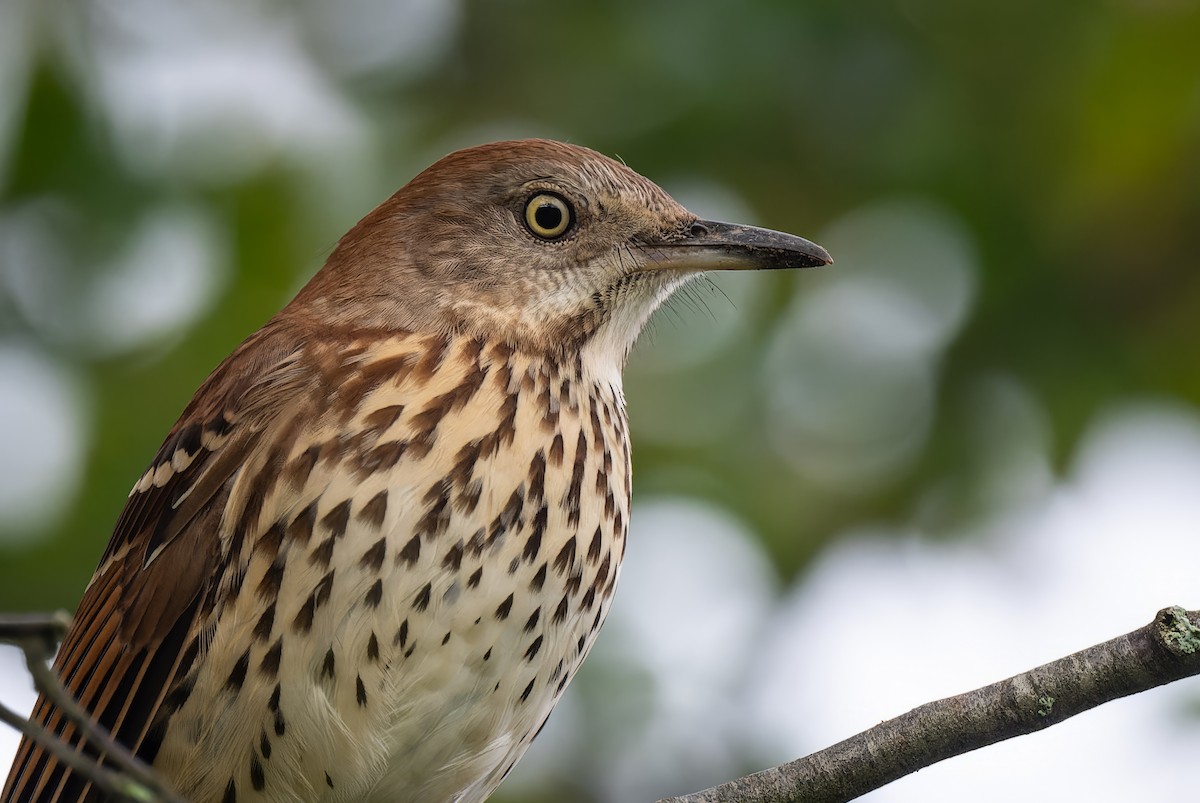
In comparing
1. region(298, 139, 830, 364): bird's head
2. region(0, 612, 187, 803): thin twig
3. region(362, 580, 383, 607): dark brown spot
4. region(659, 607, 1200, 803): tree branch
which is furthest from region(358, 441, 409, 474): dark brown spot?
region(0, 612, 187, 803): thin twig

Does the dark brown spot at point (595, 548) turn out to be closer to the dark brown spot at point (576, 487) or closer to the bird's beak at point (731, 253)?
the dark brown spot at point (576, 487)

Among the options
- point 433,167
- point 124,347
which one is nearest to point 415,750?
point 433,167

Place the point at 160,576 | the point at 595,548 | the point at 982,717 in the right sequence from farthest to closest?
the point at 595,548, the point at 160,576, the point at 982,717

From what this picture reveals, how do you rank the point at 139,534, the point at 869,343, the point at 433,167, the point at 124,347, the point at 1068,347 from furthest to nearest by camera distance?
the point at 869,343 → the point at 1068,347 → the point at 124,347 → the point at 433,167 → the point at 139,534

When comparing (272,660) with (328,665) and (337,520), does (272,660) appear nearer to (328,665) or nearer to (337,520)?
(328,665)

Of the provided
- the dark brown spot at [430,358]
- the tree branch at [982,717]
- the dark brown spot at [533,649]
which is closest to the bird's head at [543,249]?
the dark brown spot at [430,358]

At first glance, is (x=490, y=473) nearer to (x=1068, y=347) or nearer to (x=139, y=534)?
(x=139, y=534)

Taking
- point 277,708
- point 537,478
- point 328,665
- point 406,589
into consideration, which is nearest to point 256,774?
point 277,708
